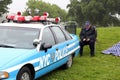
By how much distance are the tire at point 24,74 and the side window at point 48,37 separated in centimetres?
118

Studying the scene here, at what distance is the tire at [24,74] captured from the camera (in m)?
6.60

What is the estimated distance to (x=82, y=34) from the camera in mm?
12695

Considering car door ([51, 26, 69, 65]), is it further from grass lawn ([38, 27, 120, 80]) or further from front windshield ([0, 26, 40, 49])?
front windshield ([0, 26, 40, 49])

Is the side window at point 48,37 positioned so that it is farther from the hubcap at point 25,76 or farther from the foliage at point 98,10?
the foliage at point 98,10

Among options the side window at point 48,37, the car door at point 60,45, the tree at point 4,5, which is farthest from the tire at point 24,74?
the tree at point 4,5

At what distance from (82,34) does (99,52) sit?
1.60 meters

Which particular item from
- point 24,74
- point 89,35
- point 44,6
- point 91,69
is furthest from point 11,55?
point 44,6

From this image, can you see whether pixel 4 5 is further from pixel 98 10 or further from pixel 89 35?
pixel 89 35

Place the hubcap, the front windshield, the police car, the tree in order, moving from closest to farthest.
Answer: the police car, the hubcap, the front windshield, the tree

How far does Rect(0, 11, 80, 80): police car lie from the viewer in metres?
6.47

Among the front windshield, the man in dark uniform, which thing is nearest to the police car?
the front windshield

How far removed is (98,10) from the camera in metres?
61.3

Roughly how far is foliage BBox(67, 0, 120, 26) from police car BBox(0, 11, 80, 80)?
170 feet

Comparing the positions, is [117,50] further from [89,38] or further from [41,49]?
[41,49]
